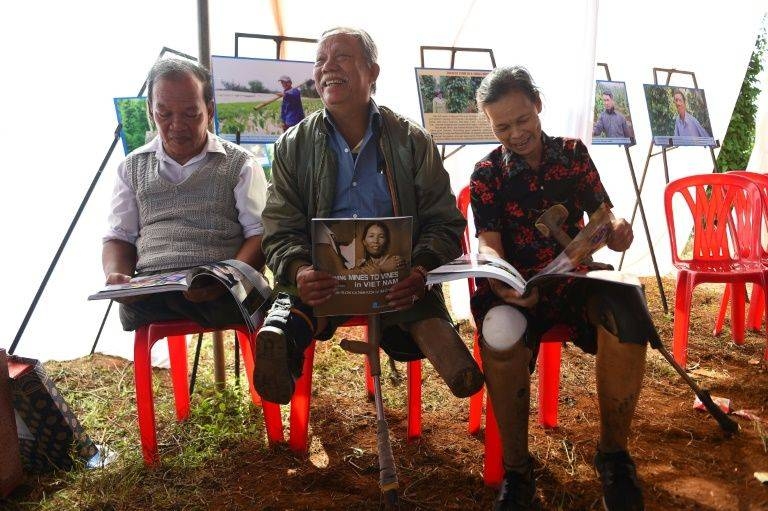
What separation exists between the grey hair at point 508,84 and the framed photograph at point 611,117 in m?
2.50

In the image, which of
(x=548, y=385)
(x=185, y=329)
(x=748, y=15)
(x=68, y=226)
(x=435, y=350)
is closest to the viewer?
(x=435, y=350)

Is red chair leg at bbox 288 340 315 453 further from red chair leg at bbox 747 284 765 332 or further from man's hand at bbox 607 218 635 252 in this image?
red chair leg at bbox 747 284 765 332

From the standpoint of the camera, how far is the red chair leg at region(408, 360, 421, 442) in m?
2.20

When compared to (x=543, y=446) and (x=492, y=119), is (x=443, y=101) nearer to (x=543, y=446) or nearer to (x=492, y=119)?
(x=492, y=119)

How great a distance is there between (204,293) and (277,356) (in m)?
0.49

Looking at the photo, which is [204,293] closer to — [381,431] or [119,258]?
[119,258]

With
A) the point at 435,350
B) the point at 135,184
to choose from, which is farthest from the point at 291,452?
the point at 135,184

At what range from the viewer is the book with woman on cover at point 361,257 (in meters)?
1.56

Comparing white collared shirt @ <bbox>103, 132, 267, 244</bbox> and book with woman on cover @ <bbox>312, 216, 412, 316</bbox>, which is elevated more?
white collared shirt @ <bbox>103, 132, 267, 244</bbox>

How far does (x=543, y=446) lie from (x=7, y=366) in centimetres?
191

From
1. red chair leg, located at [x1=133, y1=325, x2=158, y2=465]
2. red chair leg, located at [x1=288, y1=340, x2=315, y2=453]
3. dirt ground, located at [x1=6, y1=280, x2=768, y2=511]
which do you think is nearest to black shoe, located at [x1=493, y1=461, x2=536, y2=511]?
dirt ground, located at [x1=6, y1=280, x2=768, y2=511]

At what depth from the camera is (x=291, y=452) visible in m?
2.22

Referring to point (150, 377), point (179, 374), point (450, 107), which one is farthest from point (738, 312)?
point (150, 377)

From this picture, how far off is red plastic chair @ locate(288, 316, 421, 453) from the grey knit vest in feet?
1.80
